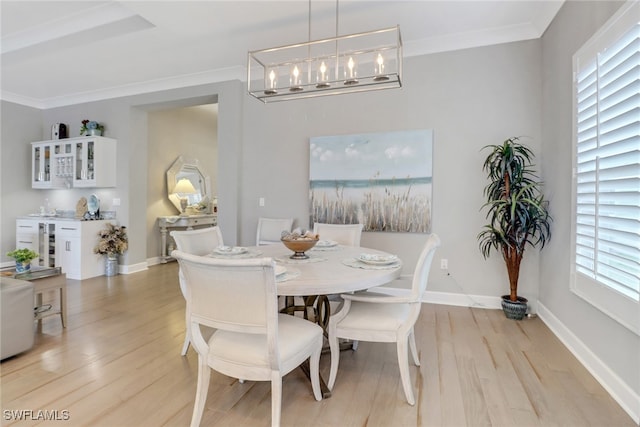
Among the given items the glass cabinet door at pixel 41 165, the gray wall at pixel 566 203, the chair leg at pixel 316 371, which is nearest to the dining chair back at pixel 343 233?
the chair leg at pixel 316 371

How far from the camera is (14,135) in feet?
17.3

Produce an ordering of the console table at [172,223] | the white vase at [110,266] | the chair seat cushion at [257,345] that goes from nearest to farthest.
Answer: the chair seat cushion at [257,345], the white vase at [110,266], the console table at [172,223]

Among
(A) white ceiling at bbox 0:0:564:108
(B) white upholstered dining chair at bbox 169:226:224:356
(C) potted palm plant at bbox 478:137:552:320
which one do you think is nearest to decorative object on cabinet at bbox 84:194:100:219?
(A) white ceiling at bbox 0:0:564:108

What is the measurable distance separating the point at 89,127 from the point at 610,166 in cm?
610

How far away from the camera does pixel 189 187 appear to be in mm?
6117

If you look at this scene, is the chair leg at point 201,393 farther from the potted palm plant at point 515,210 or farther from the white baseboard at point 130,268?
the white baseboard at point 130,268

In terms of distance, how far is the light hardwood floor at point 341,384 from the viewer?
165 centimetres

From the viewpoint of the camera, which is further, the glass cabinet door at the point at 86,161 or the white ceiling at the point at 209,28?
the glass cabinet door at the point at 86,161

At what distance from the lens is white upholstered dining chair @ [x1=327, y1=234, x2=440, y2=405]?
1.76 m

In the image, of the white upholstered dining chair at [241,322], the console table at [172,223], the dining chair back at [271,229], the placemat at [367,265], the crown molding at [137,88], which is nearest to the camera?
the white upholstered dining chair at [241,322]

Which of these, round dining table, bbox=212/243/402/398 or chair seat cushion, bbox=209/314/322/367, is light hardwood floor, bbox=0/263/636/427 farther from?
chair seat cushion, bbox=209/314/322/367

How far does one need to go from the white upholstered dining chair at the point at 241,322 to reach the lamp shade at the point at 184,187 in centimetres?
487

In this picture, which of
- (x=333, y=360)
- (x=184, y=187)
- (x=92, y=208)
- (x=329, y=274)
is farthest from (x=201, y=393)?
(x=184, y=187)

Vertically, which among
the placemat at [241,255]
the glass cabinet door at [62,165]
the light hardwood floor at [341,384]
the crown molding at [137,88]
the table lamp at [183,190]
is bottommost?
the light hardwood floor at [341,384]
